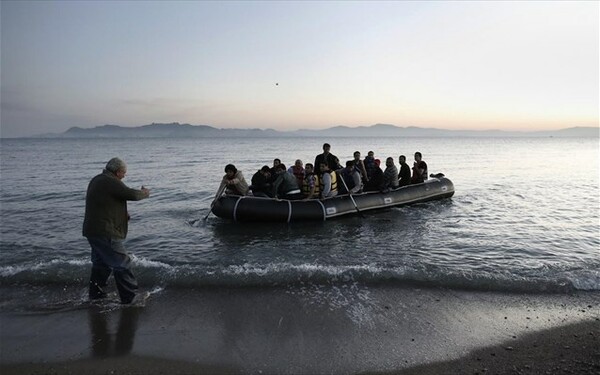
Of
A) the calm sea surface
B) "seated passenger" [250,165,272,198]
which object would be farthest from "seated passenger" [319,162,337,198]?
"seated passenger" [250,165,272,198]

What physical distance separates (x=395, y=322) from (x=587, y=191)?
17336 millimetres

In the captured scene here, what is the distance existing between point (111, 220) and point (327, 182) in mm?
7184

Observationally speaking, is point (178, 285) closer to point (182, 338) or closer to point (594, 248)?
point (182, 338)

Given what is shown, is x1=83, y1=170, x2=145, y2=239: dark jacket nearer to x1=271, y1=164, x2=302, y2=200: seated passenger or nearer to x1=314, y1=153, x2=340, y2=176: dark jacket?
x1=271, y1=164, x2=302, y2=200: seated passenger

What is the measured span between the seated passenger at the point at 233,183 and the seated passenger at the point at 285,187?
2.70 ft

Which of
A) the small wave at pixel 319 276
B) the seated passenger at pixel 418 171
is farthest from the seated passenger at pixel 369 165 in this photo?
the small wave at pixel 319 276

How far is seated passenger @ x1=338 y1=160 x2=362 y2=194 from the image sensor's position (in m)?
12.0

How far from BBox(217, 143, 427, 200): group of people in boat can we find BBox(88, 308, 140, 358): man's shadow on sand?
5.57 metres

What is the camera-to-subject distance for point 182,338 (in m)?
4.45

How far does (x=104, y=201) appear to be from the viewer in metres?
4.87

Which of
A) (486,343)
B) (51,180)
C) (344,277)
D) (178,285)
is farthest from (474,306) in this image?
(51,180)

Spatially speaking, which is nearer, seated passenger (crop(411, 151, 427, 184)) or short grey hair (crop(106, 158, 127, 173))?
short grey hair (crop(106, 158, 127, 173))

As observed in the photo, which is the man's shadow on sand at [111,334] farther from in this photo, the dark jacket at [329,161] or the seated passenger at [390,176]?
the seated passenger at [390,176]

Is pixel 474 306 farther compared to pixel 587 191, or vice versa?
pixel 587 191
